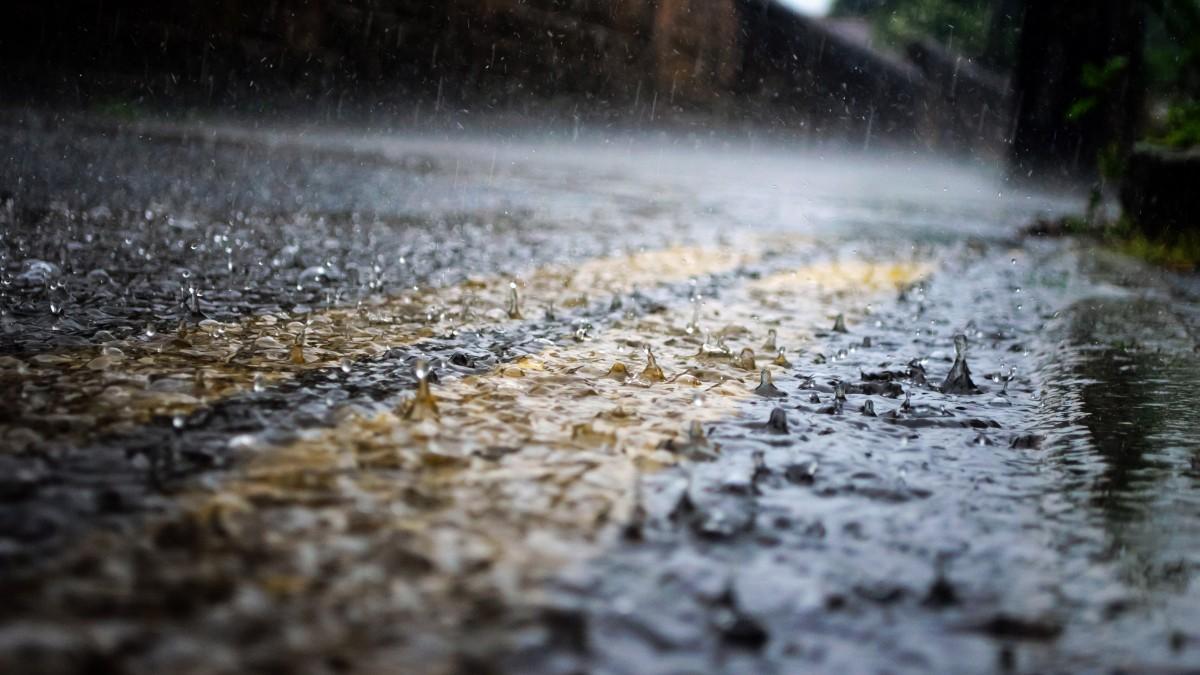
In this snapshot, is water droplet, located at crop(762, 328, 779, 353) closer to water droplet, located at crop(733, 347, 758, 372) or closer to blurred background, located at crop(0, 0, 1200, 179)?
water droplet, located at crop(733, 347, 758, 372)

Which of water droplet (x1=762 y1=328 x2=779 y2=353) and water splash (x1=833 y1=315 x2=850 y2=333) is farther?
water splash (x1=833 y1=315 x2=850 y2=333)

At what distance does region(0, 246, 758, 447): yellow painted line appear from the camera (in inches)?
59.1

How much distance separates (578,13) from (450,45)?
138 centimetres

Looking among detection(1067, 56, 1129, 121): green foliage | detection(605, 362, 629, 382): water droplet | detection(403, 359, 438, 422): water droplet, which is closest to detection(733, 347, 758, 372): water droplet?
detection(605, 362, 629, 382): water droplet

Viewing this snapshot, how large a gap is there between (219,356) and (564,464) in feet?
2.69

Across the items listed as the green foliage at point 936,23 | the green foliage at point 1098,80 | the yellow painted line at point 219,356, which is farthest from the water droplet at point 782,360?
the green foliage at point 936,23

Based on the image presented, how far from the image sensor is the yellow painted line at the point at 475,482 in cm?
105

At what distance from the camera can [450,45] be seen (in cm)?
793

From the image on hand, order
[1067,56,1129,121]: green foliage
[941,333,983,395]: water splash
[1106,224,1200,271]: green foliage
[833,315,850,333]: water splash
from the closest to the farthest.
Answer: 1. [941,333,983,395]: water splash
2. [833,315,850,333]: water splash
3. [1106,224,1200,271]: green foliage
4. [1067,56,1129,121]: green foliage

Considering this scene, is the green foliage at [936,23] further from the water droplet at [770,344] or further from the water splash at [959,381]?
the water splash at [959,381]

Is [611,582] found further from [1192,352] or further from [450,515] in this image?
[1192,352]

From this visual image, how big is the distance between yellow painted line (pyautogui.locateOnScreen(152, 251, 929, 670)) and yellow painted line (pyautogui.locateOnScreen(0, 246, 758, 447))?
0.27 metres

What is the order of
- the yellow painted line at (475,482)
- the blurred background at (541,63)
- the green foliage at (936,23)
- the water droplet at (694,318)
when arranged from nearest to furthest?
the yellow painted line at (475,482) < the water droplet at (694,318) < the blurred background at (541,63) < the green foliage at (936,23)

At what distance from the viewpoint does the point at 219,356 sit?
1.91 m
